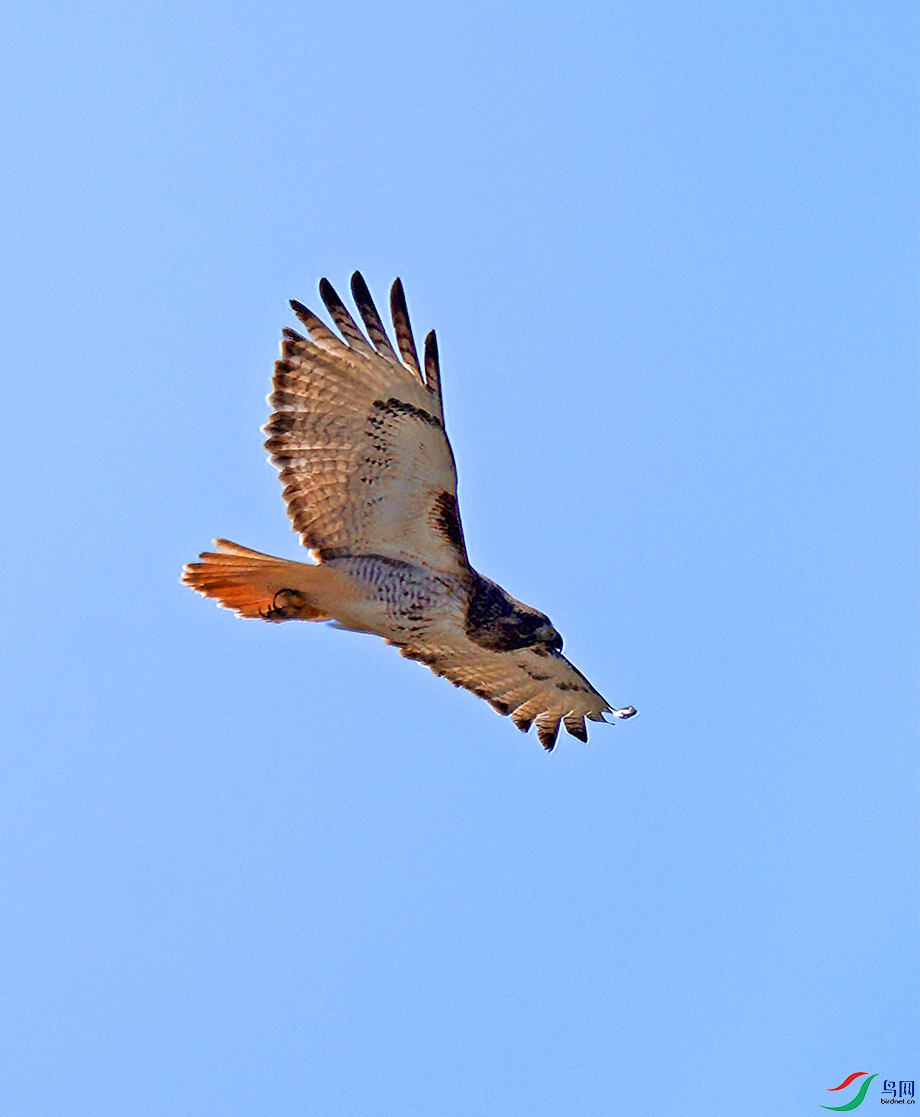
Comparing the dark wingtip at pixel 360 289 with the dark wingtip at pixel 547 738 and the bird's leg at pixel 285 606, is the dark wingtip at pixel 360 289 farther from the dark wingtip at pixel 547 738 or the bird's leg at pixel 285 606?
the dark wingtip at pixel 547 738

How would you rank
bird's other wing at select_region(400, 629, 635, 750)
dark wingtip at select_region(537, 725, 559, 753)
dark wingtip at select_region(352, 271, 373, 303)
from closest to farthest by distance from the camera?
dark wingtip at select_region(352, 271, 373, 303) → bird's other wing at select_region(400, 629, 635, 750) → dark wingtip at select_region(537, 725, 559, 753)

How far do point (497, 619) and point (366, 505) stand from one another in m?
1.01

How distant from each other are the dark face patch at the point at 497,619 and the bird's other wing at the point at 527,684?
1.92 feet

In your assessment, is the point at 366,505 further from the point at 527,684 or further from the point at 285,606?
the point at 527,684

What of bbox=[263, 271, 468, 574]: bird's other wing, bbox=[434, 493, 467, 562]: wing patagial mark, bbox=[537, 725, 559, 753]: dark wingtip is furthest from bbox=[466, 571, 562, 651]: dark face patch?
bbox=[537, 725, 559, 753]: dark wingtip

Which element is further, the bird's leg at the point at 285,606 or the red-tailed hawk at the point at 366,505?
the bird's leg at the point at 285,606

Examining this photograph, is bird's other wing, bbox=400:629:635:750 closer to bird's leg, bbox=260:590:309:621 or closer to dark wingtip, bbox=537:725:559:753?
dark wingtip, bbox=537:725:559:753

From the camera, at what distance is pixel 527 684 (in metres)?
9.77

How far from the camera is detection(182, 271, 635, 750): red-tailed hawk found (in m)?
7.79

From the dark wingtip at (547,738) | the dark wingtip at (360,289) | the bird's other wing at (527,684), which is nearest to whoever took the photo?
the dark wingtip at (360,289)

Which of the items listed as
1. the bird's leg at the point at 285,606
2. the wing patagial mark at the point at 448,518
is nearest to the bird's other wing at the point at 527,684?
the bird's leg at the point at 285,606

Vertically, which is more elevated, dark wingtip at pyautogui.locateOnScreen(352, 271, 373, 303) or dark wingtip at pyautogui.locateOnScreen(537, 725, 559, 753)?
dark wingtip at pyautogui.locateOnScreen(352, 271, 373, 303)

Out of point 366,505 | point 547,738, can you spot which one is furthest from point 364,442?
point 547,738

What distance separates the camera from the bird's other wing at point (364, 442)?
7.76m
